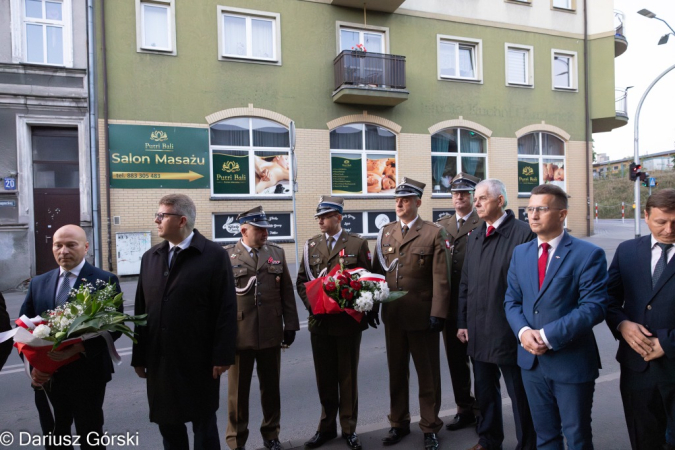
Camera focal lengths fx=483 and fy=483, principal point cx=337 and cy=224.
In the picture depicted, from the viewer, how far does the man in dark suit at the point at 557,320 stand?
2885 mm

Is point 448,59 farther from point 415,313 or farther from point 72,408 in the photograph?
point 72,408

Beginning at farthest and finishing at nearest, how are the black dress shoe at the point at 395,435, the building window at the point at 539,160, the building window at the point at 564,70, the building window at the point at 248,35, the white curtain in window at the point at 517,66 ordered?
the building window at the point at 564,70
the building window at the point at 539,160
the white curtain in window at the point at 517,66
the building window at the point at 248,35
the black dress shoe at the point at 395,435

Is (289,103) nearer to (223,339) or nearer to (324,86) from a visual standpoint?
(324,86)

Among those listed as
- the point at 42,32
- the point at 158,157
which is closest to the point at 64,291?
the point at 158,157

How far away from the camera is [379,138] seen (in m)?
16.5

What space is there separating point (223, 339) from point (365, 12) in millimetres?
14957

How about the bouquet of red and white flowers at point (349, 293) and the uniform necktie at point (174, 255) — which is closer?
the uniform necktie at point (174, 255)

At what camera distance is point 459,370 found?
14.4 feet

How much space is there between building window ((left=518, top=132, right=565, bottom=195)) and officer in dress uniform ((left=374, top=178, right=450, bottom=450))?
1556 centimetres

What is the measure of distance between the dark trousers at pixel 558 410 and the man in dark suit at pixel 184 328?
78.9 inches

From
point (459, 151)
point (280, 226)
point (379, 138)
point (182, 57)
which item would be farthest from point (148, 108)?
point (459, 151)

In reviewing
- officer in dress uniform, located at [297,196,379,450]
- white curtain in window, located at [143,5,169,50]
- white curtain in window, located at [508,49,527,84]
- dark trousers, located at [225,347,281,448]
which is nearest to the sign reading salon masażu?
white curtain in window, located at [143,5,169,50]

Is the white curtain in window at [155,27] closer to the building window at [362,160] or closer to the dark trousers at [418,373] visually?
the building window at [362,160]

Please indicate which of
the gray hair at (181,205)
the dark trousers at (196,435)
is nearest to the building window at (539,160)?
the gray hair at (181,205)
